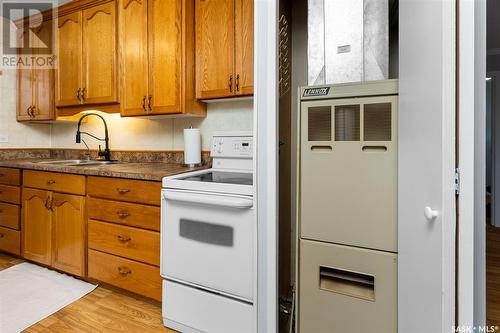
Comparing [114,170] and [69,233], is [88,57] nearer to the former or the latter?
[114,170]

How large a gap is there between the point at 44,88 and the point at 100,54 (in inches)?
32.7

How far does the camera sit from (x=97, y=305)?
1767mm

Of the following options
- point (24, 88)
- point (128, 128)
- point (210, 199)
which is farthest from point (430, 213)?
point (24, 88)

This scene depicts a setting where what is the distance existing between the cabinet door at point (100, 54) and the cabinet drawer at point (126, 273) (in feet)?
4.09

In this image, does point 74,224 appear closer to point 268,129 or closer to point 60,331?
point 60,331

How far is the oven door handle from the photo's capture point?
4.23ft

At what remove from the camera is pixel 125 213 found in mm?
1729

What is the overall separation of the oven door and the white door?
2.14ft

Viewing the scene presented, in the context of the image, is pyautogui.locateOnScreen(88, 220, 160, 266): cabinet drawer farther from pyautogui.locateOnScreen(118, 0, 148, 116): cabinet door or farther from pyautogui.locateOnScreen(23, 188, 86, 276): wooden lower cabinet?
pyautogui.locateOnScreen(118, 0, 148, 116): cabinet door

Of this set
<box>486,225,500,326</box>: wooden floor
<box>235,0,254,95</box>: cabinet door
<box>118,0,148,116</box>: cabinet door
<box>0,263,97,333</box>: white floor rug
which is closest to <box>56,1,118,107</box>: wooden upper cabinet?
<box>118,0,148,116</box>: cabinet door

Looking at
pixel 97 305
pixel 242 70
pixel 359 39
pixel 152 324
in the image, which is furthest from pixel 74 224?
pixel 359 39

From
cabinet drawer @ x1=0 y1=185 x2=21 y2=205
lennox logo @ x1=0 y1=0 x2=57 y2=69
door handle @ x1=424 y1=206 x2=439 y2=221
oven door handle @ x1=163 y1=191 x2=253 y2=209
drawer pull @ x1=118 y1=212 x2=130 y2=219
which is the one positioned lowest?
drawer pull @ x1=118 y1=212 x2=130 y2=219

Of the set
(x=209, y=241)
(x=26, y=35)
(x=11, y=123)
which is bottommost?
(x=209, y=241)

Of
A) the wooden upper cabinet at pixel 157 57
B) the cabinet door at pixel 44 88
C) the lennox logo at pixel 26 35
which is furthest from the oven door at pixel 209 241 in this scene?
the lennox logo at pixel 26 35
